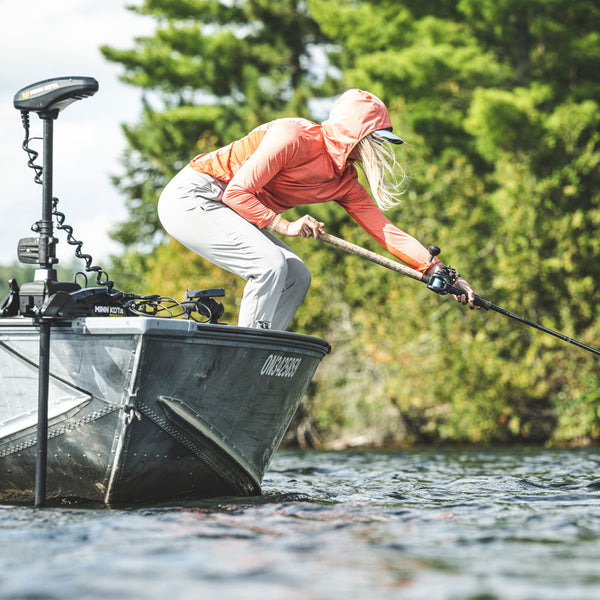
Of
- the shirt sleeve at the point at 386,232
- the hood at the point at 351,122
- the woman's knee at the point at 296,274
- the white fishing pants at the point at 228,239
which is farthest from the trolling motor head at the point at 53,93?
the shirt sleeve at the point at 386,232

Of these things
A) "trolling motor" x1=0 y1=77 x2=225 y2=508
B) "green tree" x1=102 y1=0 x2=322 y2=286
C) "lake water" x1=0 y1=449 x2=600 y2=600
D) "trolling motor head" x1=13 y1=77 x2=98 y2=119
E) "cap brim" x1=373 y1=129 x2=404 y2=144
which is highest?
"green tree" x1=102 y1=0 x2=322 y2=286

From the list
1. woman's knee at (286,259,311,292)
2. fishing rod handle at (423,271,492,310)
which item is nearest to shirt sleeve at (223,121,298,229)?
woman's knee at (286,259,311,292)

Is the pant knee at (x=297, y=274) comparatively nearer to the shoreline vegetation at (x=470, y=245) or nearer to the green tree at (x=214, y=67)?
the shoreline vegetation at (x=470, y=245)

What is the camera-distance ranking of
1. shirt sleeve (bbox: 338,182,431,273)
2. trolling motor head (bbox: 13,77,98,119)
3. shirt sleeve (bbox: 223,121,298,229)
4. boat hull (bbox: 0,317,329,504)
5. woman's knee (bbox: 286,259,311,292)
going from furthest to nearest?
shirt sleeve (bbox: 338,182,431,273)
woman's knee (bbox: 286,259,311,292)
shirt sleeve (bbox: 223,121,298,229)
trolling motor head (bbox: 13,77,98,119)
boat hull (bbox: 0,317,329,504)

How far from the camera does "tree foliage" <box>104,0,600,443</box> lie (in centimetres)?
1549

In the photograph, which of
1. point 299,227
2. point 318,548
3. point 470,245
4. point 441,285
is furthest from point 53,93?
point 470,245

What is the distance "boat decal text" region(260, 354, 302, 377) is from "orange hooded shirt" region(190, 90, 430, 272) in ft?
2.45

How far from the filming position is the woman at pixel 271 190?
5398mm

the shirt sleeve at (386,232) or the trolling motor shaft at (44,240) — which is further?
the shirt sleeve at (386,232)

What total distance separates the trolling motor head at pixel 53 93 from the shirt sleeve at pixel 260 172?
907 mm

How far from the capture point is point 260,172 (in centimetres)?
534

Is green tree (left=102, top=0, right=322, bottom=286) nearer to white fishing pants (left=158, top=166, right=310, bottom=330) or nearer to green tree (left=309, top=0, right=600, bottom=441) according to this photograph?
green tree (left=309, top=0, right=600, bottom=441)

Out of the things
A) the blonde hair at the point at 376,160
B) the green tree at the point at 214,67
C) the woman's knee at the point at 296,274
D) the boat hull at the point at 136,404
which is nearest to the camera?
the boat hull at the point at 136,404

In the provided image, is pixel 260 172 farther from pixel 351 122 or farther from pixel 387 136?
pixel 387 136
